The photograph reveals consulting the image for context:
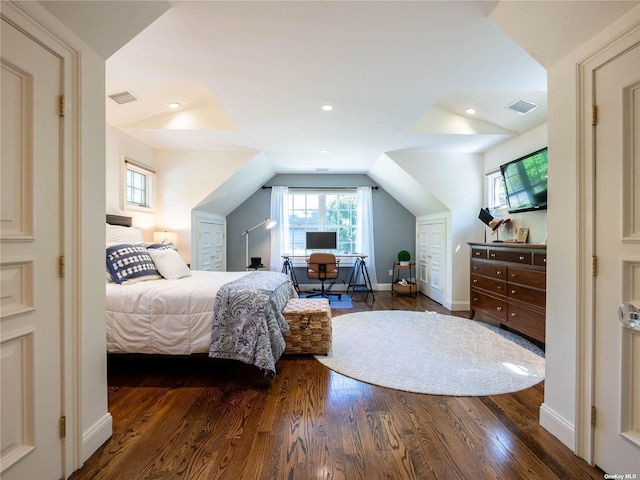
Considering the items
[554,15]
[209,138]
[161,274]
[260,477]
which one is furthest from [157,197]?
[554,15]

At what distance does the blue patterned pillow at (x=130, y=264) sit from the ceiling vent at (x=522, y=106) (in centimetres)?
402

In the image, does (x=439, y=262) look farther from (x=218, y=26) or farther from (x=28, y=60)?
Answer: (x=28, y=60)

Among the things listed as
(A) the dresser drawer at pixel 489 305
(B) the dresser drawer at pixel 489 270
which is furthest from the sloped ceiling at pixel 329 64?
(A) the dresser drawer at pixel 489 305

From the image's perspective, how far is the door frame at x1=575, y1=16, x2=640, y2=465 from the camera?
1.32 meters

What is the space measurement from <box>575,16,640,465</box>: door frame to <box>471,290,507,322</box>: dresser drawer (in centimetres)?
178

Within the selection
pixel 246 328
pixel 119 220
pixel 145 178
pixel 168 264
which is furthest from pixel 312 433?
pixel 145 178

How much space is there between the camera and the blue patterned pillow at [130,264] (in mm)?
2328

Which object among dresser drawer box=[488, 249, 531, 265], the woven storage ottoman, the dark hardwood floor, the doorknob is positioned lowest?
the dark hardwood floor

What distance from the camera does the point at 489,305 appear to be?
328cm

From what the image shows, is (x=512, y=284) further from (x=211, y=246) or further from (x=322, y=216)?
(x=211, y=246)

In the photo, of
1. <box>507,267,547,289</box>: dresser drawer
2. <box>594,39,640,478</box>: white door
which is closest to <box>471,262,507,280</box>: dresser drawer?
<box>507,267,547,289</box>: dresser drawer

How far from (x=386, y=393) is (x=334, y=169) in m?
4.18

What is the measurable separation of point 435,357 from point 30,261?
2.74 meters

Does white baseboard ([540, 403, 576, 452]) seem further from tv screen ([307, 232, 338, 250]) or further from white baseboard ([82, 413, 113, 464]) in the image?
tv screen ([307, 232, 338, 250])
